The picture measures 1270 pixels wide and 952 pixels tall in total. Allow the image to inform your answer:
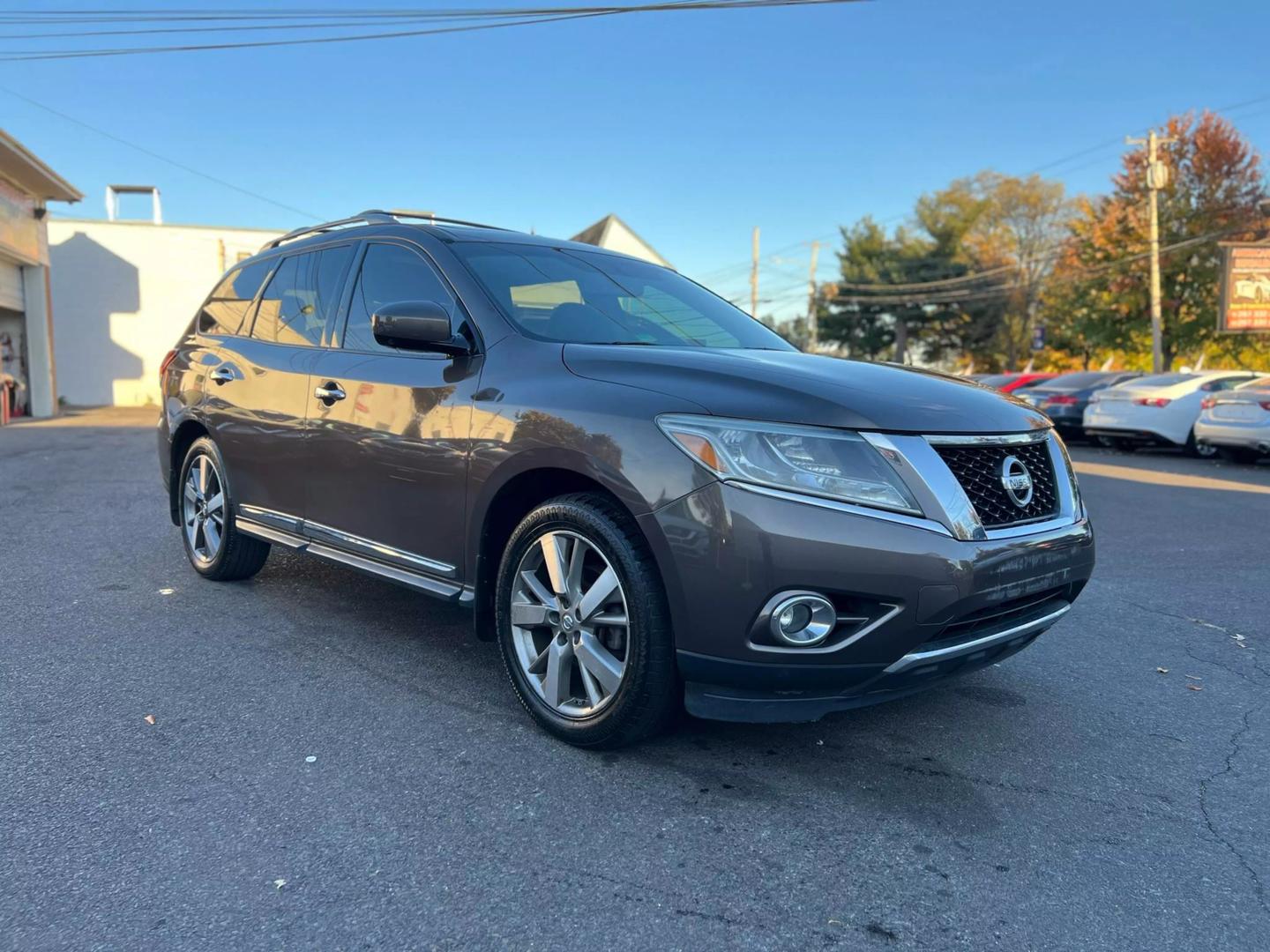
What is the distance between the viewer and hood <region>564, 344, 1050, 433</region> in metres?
2.64

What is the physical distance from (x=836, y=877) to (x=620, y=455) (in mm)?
1299

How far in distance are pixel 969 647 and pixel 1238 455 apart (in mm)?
13327

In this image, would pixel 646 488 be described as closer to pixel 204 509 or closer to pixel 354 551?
pixel 354 551

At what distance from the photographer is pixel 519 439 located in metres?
3.07

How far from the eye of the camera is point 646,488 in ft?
8.83

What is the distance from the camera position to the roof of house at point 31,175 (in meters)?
17.6

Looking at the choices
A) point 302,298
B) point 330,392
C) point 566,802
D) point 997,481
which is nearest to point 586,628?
point 566,802

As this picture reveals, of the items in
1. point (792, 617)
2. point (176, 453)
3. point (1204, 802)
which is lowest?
point (1204, 802)

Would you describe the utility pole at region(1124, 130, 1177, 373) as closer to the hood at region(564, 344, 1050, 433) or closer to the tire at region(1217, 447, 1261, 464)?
the tire at region(1217, 447, 1261, 464)

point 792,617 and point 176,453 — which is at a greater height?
point 176,453

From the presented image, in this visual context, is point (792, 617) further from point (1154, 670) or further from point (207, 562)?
point (207, 562)

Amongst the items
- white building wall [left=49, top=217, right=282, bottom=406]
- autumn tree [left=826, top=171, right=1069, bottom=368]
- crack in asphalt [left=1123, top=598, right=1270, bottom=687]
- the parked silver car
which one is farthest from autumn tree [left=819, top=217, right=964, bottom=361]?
crack in asphalt [left=1123, top=598, right=1270, bottom=687]

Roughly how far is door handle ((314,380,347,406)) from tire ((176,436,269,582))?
3.81 feet

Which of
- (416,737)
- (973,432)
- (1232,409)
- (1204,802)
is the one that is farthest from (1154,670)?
(1232,409)
